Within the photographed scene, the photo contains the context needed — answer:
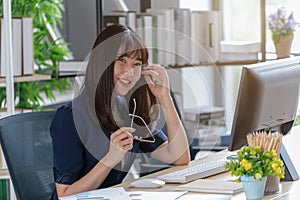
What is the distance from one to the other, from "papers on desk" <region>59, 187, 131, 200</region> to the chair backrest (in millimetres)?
374

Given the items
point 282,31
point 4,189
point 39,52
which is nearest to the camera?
point 4,189

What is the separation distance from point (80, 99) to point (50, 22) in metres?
1.76

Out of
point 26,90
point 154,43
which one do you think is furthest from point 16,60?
point 154,43

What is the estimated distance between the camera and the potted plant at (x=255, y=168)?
→ 1.93 metres

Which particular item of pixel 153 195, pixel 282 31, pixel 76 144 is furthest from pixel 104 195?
pixel 282 31

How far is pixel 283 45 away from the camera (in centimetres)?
402

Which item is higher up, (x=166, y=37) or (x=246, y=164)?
(x=166, y=37)

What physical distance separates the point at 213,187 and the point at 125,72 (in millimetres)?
494

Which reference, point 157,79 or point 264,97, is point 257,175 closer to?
point 264,97

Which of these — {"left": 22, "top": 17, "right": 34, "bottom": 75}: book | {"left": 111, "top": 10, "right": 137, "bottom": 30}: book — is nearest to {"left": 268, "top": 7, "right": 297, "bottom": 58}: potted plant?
{"left": 111, "top": 10, "right": 137, "bottom": 30}: book

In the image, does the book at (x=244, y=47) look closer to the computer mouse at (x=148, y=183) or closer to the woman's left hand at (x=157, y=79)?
the woman's left hand at (x=157, y=79)

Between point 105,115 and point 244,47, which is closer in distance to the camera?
point 105,115

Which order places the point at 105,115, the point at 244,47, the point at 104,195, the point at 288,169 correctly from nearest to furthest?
the point at 104,195 < the point at 288,169 < the point at 105,115 < the point at 244,47

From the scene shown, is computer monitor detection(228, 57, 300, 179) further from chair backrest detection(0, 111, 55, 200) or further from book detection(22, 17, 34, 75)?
book detection(22, 17, 34, 75)
